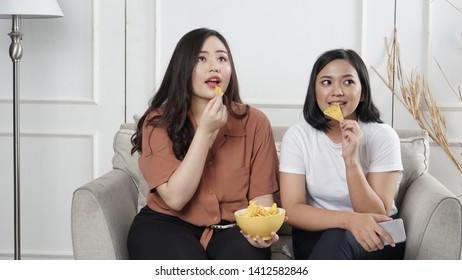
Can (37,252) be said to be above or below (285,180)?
below

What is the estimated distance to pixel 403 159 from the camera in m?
2.62

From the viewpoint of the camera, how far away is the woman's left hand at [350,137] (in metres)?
2.19

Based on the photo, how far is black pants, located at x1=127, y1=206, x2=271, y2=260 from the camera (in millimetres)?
2117

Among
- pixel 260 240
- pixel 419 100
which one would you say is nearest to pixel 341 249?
pixel 260 240

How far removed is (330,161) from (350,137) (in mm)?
144

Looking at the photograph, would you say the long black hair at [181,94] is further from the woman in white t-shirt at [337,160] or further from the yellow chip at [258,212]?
the yellow chip at [258,212]

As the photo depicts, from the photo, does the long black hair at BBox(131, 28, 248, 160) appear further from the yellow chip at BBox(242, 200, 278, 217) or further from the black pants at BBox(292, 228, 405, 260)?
the black pants at BBox(292, 228, 405, 260)

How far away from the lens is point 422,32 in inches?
130

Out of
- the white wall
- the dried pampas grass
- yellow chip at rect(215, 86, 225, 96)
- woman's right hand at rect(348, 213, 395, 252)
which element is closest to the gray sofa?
woman's right hand at rect(348, 213, 395, 252)

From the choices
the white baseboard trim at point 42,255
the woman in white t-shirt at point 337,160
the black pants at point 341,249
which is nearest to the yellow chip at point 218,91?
the woman in white t-shirt at point 337,160

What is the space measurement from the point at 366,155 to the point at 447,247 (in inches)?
14.7

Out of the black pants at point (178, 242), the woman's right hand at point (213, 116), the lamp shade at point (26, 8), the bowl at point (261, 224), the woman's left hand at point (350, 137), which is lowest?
the black pants at point (178, 242)

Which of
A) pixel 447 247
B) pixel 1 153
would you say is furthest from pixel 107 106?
pixel 447 247
